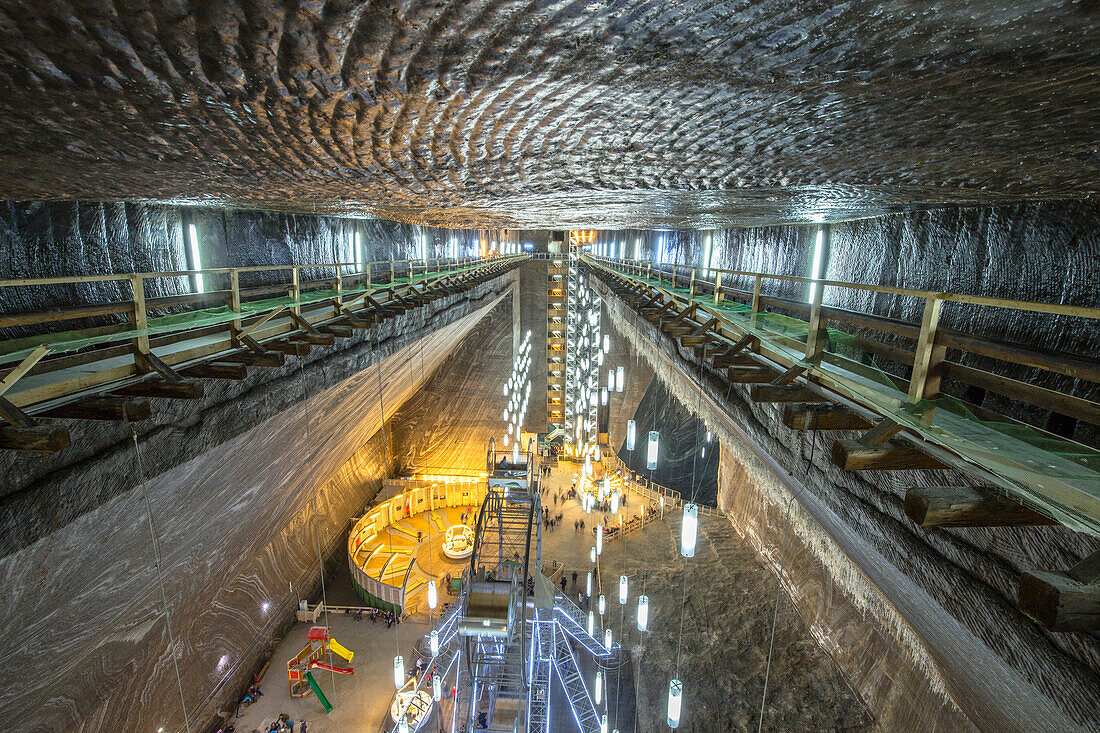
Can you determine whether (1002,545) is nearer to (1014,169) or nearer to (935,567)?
(935,567)

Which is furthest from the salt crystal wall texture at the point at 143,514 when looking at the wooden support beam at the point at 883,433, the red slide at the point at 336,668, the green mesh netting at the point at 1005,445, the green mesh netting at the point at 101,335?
the red slide at the point at 336,668

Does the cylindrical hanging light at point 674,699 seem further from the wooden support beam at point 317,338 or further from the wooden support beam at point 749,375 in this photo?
the wooden support beam at point 317,338

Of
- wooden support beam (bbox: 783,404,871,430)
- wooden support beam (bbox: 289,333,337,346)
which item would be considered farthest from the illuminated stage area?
wooden support beam (bbox: 783,404,871,430)

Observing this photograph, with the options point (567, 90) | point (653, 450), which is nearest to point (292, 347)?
point (567, 90)

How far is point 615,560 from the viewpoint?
490 inches

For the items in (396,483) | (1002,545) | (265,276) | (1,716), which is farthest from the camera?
(396,483)

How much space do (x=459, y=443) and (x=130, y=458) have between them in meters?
14.3

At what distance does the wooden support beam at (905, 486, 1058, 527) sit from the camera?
1.28m

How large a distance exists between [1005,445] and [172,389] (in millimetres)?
3330

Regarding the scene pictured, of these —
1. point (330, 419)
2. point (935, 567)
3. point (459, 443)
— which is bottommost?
point (459, 443)

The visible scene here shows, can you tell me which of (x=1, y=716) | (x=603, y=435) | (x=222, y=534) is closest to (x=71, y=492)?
(x=1, y=716)

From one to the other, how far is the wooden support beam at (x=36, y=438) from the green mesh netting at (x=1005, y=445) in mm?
2699

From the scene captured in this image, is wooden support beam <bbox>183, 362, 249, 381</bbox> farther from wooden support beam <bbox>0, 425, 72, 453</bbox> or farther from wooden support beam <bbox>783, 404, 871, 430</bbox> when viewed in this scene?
wooden support beam <bbox>783, 404, 871, 430</bbox>

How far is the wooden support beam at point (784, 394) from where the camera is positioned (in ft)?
7.19
